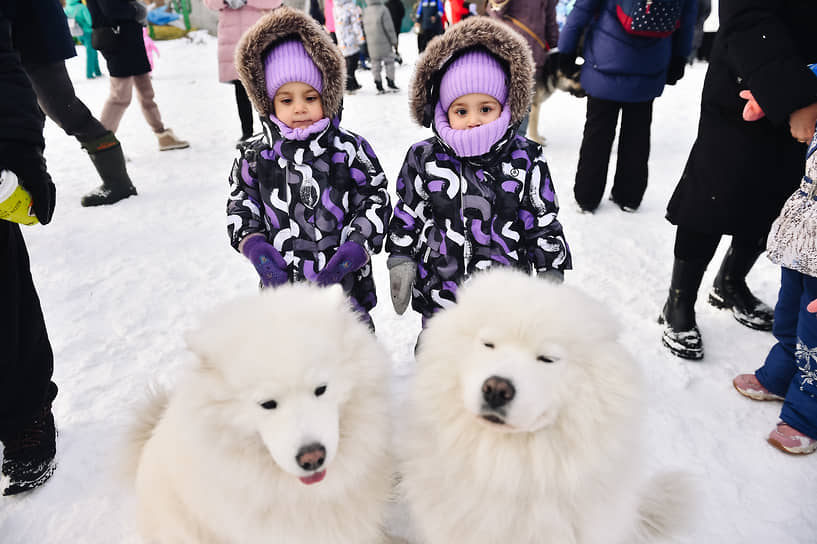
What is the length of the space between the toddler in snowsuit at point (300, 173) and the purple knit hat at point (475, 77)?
464mm

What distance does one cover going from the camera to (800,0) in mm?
1663

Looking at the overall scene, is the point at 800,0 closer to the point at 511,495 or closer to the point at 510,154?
the point at 510,154

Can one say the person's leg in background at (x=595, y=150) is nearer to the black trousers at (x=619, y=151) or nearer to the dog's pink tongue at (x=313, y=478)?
the black trousers at (x=619, y=151)

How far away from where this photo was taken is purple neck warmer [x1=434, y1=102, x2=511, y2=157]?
5.42 ft

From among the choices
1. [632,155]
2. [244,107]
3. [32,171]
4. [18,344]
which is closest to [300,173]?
[32,171]

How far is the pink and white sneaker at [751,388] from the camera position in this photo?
2094mm

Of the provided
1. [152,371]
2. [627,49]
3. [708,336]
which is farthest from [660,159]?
[152,371]

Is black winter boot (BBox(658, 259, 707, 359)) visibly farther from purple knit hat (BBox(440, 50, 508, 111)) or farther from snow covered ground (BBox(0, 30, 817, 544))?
purple knit hat (BBox(440, 50, 508, 111))

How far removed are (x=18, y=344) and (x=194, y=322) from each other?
0.68 meters

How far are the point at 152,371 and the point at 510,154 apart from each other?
214 cm

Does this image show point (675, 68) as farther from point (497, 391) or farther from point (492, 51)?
point (497, 391)

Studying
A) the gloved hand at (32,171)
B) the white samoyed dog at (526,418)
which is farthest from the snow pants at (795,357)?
the gloved hand at (32,171)

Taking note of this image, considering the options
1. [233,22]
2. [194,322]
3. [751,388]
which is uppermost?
[233,22]

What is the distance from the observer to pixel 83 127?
362 centimetres
